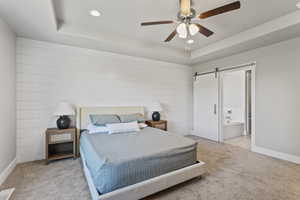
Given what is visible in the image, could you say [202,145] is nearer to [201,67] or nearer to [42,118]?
[201,67]

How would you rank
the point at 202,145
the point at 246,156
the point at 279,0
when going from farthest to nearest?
the point at 202,145 → the point at 246,156 → the point at 279,0

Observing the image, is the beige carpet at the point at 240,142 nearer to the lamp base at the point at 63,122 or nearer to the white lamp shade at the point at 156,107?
the white lamp shade at the point at 156,107

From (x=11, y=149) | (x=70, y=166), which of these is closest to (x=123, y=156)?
(x=70, y=166)

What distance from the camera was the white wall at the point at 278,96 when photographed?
10.2 feet

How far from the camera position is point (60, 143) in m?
3.35

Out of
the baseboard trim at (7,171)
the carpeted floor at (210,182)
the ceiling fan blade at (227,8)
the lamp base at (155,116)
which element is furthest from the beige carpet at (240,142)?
the baseboard trim at (7,171)

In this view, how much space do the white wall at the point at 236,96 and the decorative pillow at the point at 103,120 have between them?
4.40 metres

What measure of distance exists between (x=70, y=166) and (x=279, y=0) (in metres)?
4.56

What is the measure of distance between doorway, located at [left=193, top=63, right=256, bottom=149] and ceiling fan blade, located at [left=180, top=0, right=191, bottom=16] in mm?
2826

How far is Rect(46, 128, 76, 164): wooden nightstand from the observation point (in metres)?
2.99

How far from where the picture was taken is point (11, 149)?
2732 millimetres

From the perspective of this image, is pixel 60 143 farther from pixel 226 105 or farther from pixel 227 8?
pixel 226 105

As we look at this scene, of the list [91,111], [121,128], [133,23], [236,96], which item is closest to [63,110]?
[91,111]

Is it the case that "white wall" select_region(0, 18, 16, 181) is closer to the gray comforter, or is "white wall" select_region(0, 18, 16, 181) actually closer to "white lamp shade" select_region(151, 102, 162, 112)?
the gray comforter
